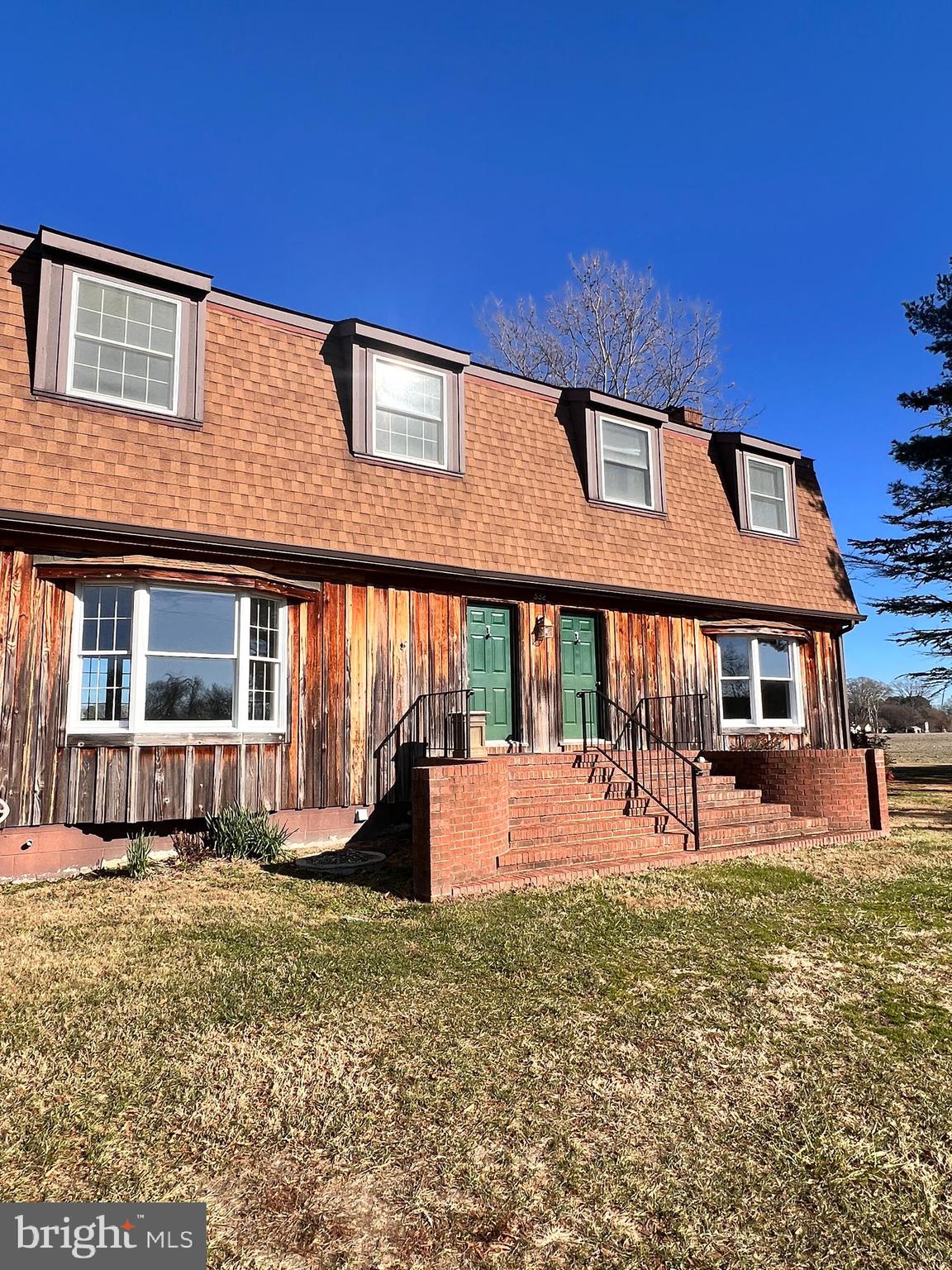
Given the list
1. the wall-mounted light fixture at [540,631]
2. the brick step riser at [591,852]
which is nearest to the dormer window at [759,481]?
the wall-mounted light fixture at [540,631]

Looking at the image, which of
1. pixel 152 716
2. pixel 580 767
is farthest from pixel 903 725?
pixel 152 716

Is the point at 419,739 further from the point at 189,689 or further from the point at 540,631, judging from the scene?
the point at 189,689

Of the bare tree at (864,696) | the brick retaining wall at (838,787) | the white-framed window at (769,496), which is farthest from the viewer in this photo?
the bare tree at (864,696)

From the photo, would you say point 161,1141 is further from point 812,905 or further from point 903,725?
point 903,725

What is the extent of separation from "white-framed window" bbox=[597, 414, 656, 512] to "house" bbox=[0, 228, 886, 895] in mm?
54

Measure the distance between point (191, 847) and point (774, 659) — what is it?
1104 centimetres

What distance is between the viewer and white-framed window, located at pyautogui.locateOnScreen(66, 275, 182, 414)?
9.14 meters

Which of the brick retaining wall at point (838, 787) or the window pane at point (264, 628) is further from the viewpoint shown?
the brick retaining wall at point (838, 787)

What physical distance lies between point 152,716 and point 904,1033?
7.67 metres

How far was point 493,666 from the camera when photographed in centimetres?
1146

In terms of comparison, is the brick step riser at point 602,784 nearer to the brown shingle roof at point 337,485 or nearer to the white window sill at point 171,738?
the white window sill at point 171,738

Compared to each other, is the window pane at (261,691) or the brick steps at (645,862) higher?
the window pane at (261,691)

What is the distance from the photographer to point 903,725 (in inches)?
2422

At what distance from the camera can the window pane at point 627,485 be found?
13367mm
